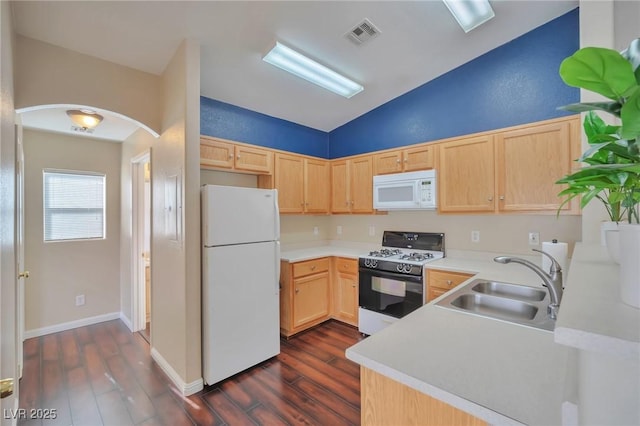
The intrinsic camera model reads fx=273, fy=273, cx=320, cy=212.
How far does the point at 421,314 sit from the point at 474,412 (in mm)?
644

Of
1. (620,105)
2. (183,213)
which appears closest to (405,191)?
(183,213)

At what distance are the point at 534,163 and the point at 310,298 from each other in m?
2.61

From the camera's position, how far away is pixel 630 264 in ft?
1.54

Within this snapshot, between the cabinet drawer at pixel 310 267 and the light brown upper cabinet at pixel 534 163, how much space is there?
6.46 feet

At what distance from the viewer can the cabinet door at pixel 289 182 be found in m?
3.37

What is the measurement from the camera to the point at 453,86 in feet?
9.86

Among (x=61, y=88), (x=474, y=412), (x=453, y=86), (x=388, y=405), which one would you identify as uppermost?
(x=453, y=86)

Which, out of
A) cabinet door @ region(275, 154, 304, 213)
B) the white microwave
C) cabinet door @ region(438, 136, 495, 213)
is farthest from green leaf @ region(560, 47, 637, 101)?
cabinet door @ region(275, 154, 304, 213)

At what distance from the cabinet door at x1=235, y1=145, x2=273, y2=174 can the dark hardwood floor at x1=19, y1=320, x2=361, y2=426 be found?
1.98 m

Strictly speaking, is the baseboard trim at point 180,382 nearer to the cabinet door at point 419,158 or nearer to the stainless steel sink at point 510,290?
the stainless steel sink at point 510,290

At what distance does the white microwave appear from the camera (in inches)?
116

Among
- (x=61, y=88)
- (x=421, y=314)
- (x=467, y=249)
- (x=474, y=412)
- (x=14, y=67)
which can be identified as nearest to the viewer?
(x=474, y=412)

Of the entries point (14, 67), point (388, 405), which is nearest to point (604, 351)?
point (388, 405)

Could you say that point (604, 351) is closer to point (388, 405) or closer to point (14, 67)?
point (388, 405)
